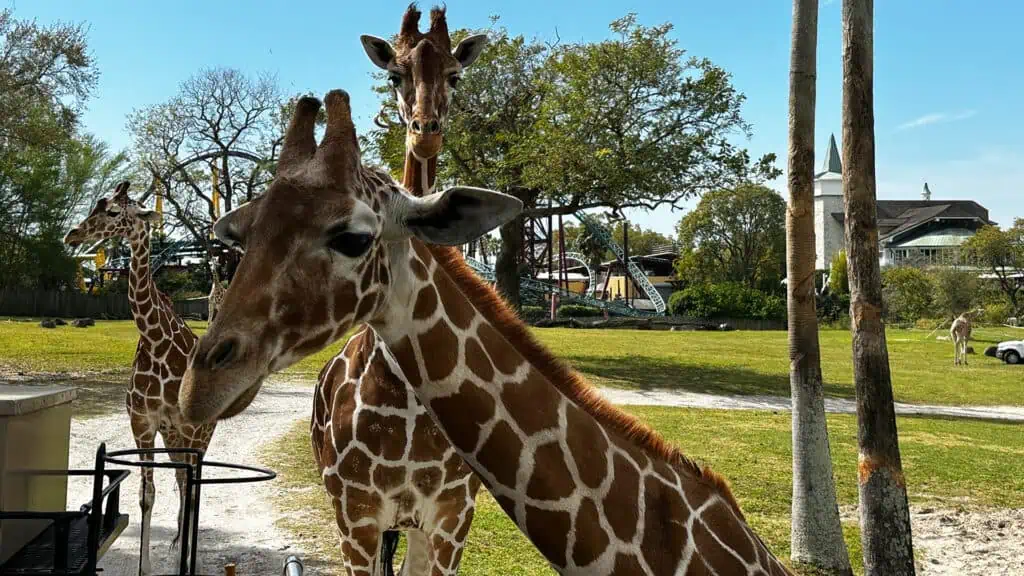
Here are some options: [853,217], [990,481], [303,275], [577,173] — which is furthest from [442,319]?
[577,173]

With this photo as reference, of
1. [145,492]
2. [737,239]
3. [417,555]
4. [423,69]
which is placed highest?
[737,239]

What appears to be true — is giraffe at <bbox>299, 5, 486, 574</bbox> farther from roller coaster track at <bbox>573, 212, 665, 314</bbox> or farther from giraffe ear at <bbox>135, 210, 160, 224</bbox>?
roller coaster track at <bbox>573, 212, 665, 314</bbox>

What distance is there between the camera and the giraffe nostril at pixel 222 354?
6.86 ft

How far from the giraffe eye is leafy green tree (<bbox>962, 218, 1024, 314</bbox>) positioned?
6802 cm

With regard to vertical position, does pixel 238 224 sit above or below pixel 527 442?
above

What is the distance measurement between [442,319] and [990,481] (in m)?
11.0

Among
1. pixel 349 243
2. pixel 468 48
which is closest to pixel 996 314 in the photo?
pixel 468 48

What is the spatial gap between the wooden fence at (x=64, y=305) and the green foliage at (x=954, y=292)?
49554 millimetres

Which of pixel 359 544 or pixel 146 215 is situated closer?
pixel 359 544

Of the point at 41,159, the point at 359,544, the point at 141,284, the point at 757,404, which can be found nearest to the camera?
the point at 359,544

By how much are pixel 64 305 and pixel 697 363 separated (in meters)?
40.1

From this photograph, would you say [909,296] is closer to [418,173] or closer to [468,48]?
A: [468,48]

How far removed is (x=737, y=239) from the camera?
7062cm

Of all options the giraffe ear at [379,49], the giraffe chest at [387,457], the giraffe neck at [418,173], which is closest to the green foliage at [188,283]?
the giraffe ear at [379,49]
